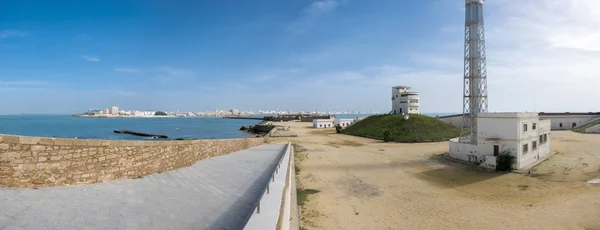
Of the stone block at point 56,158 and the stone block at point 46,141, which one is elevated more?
the stone block at point 46,141

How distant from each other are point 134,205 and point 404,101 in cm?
5117

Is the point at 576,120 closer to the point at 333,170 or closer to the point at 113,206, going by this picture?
the point at 333,170

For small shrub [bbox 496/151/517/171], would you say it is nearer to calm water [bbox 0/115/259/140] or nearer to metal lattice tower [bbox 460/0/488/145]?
metal lattice tower [bbox 460/0/488/145]

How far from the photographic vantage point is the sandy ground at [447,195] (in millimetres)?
11570

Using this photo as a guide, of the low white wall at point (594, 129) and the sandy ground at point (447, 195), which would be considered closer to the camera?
the sandy ground at point (447, 195)

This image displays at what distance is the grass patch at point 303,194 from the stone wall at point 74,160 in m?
5.83

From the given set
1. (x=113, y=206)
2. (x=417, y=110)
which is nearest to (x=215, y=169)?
(x=113, y=206)

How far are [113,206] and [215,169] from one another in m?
5.63

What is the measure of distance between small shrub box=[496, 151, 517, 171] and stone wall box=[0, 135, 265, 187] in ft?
67.8

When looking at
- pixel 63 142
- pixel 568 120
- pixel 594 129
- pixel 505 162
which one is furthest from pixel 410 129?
pixel 63 142

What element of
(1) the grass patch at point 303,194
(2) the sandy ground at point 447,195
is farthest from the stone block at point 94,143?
(1) the grass patch at point 303,194

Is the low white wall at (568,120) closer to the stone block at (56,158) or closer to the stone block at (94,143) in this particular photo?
the stone block at (94,143)

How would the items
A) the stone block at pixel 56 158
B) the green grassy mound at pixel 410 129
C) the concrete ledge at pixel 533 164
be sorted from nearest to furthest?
the stone block at pixel 56 158, the concrete ledge at pixel 533 164, the green grassy mound at pixel 410 129

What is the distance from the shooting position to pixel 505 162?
1988 cm
